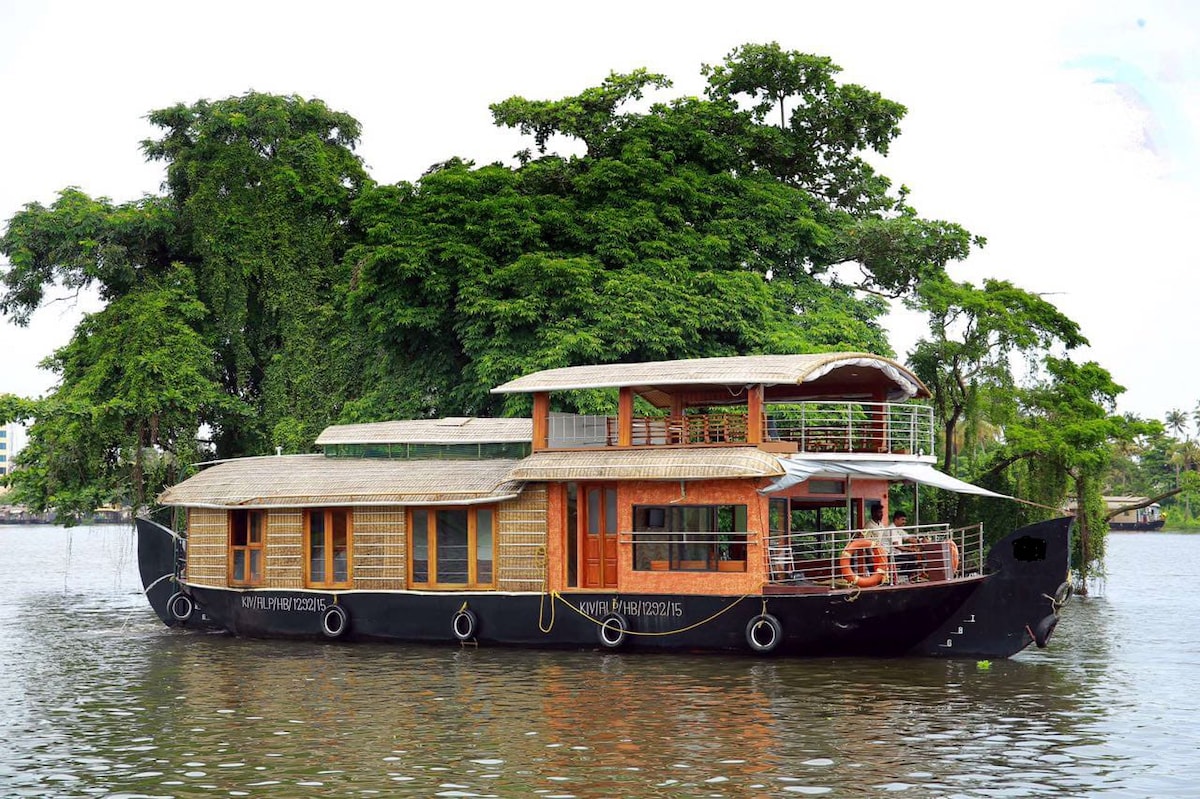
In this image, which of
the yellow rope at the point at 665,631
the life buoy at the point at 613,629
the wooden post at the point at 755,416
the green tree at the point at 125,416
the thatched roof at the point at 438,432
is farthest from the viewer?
the green tree at the point at 125,416

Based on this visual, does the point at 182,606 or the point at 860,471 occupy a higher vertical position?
the point at 860,471

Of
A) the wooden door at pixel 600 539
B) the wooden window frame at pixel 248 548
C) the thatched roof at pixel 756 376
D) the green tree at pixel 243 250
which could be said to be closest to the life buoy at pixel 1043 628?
the thatched roof at pixel 756 376

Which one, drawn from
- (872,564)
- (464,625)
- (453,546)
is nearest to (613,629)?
(464,625)

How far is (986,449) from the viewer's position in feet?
131

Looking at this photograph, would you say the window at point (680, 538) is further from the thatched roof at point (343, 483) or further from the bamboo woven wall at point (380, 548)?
the bamboo woven wall at point (380, 548)

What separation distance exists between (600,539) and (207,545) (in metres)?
7.50

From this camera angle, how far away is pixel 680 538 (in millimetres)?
20734

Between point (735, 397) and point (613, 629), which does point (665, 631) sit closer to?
point (613, 629)

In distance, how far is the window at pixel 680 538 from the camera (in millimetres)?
20438

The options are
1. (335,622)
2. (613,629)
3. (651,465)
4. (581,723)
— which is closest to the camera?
(581,723)

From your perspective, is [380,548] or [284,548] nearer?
[380,548]

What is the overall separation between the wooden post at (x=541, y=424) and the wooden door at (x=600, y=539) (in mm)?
1103

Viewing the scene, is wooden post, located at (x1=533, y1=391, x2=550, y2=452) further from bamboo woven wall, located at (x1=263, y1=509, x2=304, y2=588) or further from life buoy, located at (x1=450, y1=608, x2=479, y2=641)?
bamboo woven wall, located at (x1=263, y1=509, x2=304, y2=588)

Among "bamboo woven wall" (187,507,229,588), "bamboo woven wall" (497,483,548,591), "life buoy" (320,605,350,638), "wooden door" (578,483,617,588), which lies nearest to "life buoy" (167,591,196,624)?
"bamboo woven wall" (187,507,229,588)
